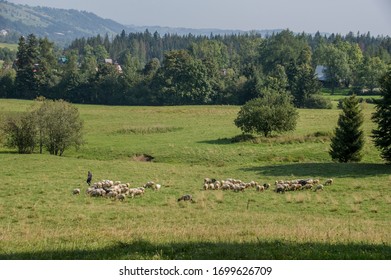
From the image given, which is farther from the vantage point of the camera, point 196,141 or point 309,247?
point 196,141

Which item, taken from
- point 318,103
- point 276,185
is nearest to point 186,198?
point 276,185

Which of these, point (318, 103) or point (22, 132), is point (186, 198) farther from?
point (318, 103)

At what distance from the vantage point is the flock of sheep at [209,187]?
95.8 ft

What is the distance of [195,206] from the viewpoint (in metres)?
25.9

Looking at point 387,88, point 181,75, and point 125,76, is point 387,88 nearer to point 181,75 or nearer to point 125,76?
point 181,75

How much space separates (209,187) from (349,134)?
17.5m

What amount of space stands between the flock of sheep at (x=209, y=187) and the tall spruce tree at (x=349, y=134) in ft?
37.3

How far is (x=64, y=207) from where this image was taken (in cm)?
2488

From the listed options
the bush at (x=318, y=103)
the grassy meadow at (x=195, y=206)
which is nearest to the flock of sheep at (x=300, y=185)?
the grassy meadow at (x=195, y=206)

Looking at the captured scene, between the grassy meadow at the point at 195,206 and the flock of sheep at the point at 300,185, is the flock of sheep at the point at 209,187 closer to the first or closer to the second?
the flock of sheep at the point at 300,185

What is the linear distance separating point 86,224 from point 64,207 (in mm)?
4796

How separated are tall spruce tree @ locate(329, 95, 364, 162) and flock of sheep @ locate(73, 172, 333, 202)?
11382mm

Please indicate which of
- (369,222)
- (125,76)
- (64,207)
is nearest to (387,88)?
(369,222)

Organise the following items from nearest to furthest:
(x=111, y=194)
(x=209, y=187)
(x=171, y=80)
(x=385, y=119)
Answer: (x=111, y=194)
(x=209, y=187)
(x=385, y=119)
(x=171, y=80)
